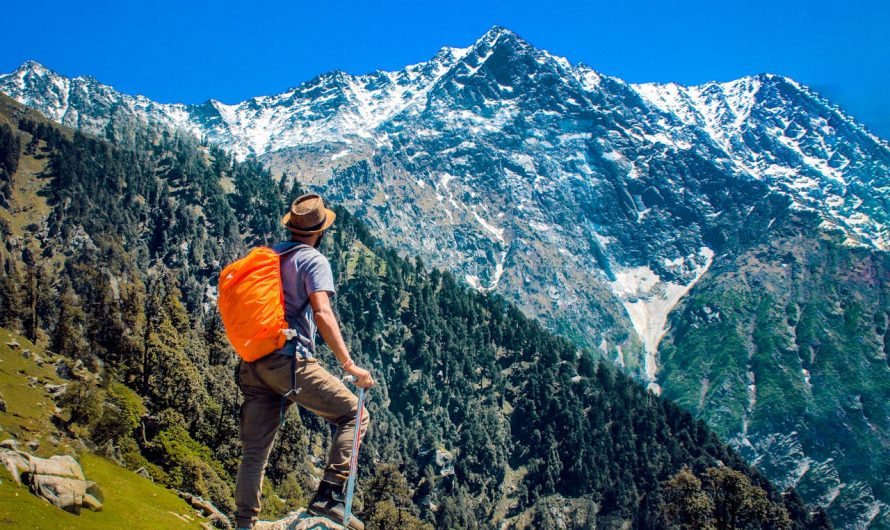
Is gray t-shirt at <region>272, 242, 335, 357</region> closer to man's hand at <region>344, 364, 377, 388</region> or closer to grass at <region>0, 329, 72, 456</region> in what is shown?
man's hand at <region>344, 364, 377, 388</region>

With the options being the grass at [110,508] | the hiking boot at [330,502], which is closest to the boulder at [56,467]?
the grass at [110,508]

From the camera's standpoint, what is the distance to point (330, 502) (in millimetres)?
10922

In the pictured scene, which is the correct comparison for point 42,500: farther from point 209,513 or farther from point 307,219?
point 209,513

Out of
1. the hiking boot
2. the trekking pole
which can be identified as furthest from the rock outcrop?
the trekking pole

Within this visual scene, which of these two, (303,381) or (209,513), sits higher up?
(303,381)

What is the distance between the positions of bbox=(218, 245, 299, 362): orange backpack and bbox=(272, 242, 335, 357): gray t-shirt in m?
0.18

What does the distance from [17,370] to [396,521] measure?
45470mm

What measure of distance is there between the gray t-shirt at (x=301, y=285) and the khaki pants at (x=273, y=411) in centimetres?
30

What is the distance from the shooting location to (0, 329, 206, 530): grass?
66.2 feet

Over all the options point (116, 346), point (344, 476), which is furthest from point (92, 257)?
point (344, 476)

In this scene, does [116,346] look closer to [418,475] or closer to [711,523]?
[711,523]

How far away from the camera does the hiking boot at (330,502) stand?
10859mm

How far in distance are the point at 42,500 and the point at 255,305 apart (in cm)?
1700

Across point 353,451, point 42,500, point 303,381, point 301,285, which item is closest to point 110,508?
point 42,500
